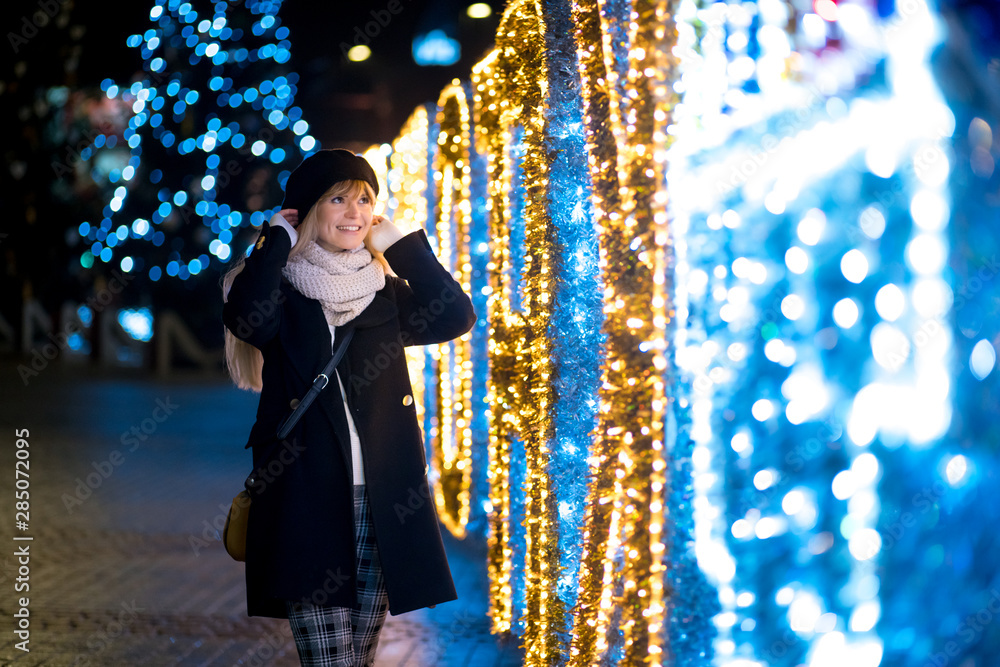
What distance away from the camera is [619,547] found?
8.86 feet

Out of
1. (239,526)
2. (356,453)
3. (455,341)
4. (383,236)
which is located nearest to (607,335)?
(356,453)

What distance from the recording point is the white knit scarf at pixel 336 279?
3.04 m

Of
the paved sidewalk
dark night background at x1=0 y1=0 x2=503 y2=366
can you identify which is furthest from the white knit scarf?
dark night background at x1=0 y1=0 x2=503 y2=366

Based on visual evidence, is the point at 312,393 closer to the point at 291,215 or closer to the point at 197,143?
the point at 291,215

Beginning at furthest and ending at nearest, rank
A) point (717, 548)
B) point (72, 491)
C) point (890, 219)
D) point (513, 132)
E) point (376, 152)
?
point (376, 152)
point (72, 491)
point (513, 132)
point (717, 548)
point (890, 219)

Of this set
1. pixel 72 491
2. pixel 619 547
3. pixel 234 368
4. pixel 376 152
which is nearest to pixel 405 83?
pixel 376 152

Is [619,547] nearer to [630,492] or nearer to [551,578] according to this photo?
[630,492]

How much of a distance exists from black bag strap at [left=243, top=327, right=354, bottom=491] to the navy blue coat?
0.09 ft

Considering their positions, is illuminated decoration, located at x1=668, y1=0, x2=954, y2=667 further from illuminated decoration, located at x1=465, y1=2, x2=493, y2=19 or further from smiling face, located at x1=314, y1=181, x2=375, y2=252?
illuminated decoration, located at x1=465, y1=2, x2=493, y2=19

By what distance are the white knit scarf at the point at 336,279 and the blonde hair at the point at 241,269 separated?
57 mm

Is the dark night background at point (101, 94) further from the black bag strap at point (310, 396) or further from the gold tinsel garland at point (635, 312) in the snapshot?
the gold tinsel garland at point (635, 312)

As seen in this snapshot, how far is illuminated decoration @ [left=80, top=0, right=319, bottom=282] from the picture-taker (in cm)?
1451

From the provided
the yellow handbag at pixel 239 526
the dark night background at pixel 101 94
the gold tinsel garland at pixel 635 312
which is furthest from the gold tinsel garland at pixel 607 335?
the dark night background at pixel 101 94

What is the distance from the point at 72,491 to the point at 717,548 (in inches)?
265
